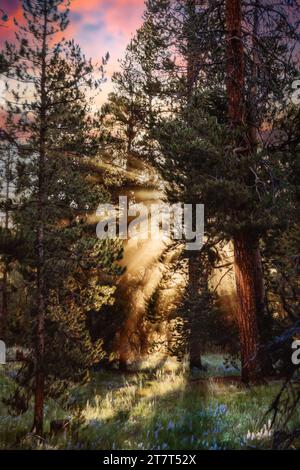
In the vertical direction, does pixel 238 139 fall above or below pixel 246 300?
above

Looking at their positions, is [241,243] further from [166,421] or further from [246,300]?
[166,421]

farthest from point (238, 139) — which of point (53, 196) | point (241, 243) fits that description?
point (53, 196)

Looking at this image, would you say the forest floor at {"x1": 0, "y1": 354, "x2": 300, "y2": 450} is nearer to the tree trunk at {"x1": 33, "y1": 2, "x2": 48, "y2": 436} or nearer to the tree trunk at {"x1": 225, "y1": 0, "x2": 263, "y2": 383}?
the tree trunk at {"x1": 33, "y1": 2, "x2": 48, "y2": 436}

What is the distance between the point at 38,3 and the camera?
23.0ft

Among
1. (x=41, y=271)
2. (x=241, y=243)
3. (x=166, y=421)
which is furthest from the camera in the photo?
(x=241, y=243)

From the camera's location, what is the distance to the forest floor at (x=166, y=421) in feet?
19.9

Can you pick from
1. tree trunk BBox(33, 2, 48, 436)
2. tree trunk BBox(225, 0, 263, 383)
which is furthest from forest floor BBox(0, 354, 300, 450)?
tree trunk BBox(225, 0, 263, 383)

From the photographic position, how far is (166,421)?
7.12 metres

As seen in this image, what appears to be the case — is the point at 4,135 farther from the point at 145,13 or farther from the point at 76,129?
the point at 145,13

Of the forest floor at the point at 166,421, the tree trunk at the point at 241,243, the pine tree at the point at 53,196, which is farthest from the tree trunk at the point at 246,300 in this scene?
the pine tree at the point at 53,196
